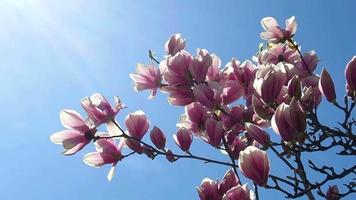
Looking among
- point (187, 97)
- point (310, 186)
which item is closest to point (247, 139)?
point (187, 97)

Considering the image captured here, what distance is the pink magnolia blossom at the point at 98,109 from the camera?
2240 millimetres

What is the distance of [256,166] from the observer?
181 cm

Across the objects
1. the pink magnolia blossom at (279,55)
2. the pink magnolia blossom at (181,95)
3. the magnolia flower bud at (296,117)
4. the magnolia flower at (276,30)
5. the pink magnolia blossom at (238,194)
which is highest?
the magnolia flower at (276,30)

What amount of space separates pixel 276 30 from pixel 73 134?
45.1 inches

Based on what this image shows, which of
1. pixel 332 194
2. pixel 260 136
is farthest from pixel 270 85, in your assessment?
pixel 332 194

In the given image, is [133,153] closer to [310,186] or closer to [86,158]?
[86,158]

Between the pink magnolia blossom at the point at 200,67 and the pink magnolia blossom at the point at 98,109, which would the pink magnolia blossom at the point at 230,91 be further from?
the pink magnolia blossom at the point at 98,109

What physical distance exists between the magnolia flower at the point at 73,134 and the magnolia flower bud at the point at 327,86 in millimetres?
1027

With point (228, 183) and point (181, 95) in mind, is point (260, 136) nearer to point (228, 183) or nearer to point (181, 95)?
point (228, 183)

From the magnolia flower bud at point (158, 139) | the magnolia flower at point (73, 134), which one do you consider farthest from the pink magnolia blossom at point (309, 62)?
the magnolia flower at point (73, 134)

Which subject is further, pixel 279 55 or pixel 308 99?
pixel 279 55

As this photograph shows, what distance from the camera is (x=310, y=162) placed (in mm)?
1851

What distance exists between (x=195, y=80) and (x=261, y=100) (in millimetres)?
359

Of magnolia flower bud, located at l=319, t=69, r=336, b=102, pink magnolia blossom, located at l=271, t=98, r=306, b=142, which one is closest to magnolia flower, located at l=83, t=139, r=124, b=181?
pink magnolia blossom, located at l=271, t=98, r=306, b=142
